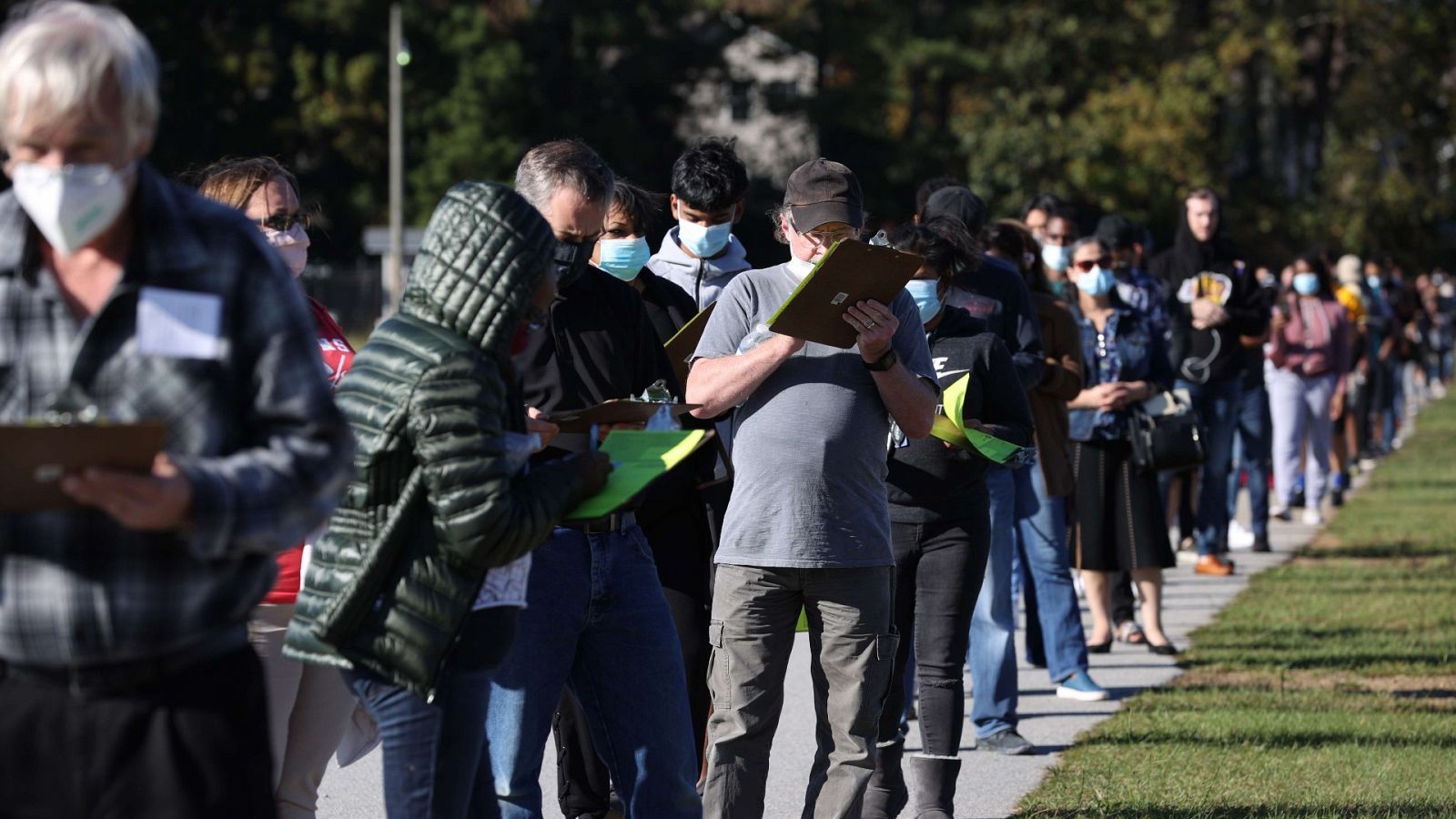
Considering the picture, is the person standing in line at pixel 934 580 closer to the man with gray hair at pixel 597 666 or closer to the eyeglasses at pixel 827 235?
the eyeglasses at pixel 827 235

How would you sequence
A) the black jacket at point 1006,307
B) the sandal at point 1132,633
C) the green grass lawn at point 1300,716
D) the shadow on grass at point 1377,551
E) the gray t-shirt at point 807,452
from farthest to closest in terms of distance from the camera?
the shadow on grass at point 1377,551
the sandal at point 1132,633
the black jacket at point 1006,307
the green grass lawn at point 1300,716
the gray t-shirt at point 807,452

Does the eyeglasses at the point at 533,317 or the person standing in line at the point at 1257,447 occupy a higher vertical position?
the eyeglasses at the point at 533,317

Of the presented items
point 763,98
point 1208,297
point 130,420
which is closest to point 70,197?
point 130,420

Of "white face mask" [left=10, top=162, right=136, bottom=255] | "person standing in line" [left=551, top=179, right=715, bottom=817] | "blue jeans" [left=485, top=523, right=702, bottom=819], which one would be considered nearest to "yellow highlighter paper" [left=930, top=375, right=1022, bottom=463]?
"person standing in line" [left=551, top=179, right=715, bottom=817]

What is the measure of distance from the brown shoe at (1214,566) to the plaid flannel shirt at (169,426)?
1058cm

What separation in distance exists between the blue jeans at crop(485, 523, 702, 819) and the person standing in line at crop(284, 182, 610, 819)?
0.83 m

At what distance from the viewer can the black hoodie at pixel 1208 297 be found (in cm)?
1221

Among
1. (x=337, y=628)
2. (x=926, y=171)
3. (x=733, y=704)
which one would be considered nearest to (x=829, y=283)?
(x=733, y=704)

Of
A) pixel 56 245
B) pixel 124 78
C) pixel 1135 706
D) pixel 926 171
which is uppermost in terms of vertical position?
pixel 926 171

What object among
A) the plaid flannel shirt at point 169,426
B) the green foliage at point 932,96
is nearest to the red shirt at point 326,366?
the plaid flannel shirt at point 169,426

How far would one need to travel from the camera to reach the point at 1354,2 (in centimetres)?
3819

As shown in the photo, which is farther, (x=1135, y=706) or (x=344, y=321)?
(x=344, y=321)

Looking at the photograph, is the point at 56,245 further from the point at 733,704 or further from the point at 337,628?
the point at 733,704

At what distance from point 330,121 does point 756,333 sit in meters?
49.3
